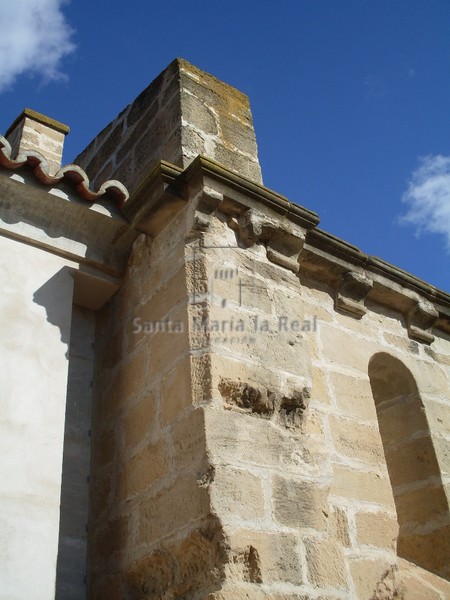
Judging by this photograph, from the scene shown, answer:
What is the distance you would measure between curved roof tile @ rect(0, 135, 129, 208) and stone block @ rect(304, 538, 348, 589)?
202cm

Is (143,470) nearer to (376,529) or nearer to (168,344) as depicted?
(168,344)

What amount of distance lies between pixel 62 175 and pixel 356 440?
6.77ft

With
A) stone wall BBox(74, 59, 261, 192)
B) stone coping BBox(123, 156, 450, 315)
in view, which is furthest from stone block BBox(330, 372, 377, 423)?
stone wall BBox(74, 59, 261, 192)

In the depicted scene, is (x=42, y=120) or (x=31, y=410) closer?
(x=31, y=410)

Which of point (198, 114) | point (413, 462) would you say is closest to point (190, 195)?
point (198, 114)

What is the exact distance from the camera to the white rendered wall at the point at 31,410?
2.58m

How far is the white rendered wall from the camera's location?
102 inches

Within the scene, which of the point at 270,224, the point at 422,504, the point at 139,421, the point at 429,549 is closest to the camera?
the point at 139,421

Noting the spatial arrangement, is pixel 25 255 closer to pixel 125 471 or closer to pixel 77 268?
pixel 77 268

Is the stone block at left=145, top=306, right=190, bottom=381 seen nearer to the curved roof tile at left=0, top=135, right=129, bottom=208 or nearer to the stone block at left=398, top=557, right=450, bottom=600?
the curved roof tile at left=0, top=135, right=129, bottom=208

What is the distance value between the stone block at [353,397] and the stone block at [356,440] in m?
0.06

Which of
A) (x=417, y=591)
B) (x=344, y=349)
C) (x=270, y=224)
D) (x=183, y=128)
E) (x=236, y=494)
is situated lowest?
(x=417, y=591)

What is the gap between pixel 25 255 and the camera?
10.9 ft

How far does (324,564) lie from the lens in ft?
8.44
